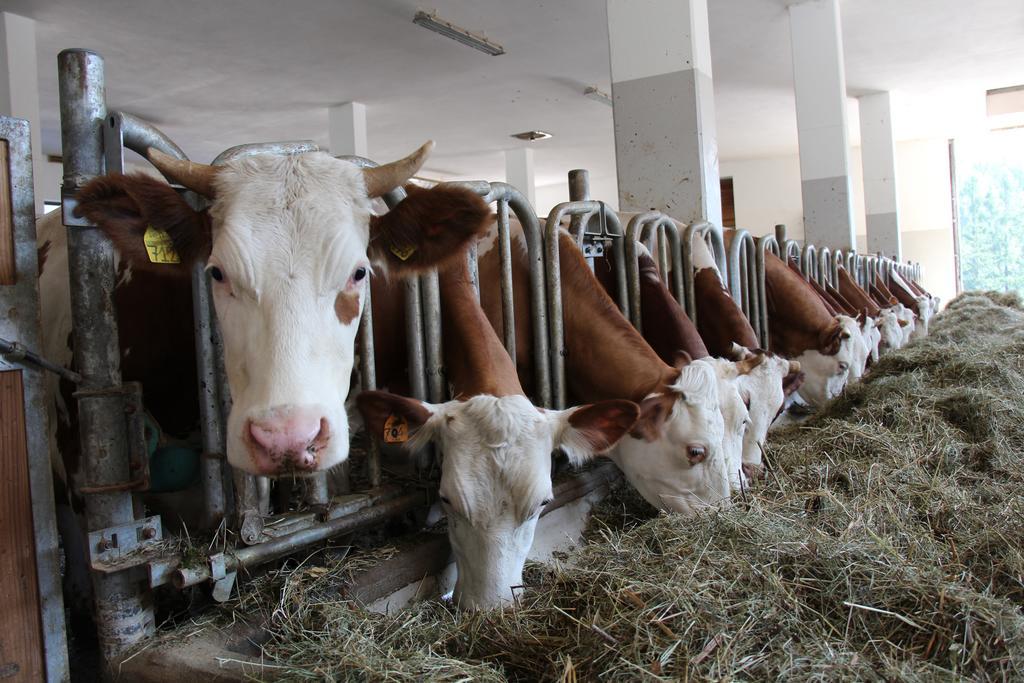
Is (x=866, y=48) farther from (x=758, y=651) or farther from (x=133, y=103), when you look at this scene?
(x=758, y=651)

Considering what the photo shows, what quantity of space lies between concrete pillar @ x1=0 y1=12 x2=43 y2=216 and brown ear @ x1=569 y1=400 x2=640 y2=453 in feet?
27.1

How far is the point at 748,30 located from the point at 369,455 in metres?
11.5

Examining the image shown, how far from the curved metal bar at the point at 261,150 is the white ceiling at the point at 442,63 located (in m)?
8.03

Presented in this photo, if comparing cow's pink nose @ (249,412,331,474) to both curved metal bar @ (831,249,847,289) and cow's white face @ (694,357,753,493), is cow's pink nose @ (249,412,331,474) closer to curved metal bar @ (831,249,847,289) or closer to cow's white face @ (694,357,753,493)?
cow's white face @ (694,357,753,493)

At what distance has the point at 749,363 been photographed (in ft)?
13.4

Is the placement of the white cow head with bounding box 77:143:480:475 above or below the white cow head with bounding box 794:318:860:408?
above

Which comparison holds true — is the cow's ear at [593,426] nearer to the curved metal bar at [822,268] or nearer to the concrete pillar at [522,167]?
the curved metal bar at [822,268]

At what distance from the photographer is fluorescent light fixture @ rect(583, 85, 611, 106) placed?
46.8ft

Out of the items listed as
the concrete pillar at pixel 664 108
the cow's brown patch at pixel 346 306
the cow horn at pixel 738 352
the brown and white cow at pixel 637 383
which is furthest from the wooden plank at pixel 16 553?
the concrete pillar at pixel 664 108

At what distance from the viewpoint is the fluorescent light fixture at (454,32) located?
998 centimetres

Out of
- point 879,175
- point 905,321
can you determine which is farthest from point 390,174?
point 879,175

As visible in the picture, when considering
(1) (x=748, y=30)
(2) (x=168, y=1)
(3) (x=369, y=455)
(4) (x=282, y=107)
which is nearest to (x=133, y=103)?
(4) (x=282, y=107)

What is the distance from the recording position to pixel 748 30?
1193 centimetres

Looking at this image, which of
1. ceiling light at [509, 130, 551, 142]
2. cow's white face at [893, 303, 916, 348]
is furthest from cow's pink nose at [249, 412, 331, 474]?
ceiling light at [509, 130, 551, 142]
